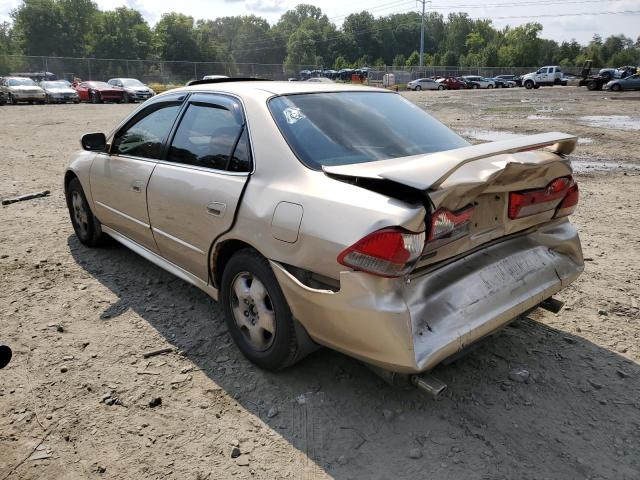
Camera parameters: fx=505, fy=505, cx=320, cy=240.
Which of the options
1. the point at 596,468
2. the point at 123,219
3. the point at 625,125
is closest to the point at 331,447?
the point at 596,468

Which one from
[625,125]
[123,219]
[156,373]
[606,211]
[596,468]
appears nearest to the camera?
[596,468]

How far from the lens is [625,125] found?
50.3ft

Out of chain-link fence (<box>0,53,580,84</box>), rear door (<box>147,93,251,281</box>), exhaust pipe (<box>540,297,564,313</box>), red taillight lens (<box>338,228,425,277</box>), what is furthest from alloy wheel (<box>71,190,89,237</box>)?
chain-link fence (<box>0,53,580,84</box>)

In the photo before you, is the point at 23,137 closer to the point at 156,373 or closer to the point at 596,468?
the point at 156,373

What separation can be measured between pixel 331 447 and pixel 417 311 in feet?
2.63

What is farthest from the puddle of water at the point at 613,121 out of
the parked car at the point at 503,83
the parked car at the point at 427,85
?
the parked car at the point at 503,83

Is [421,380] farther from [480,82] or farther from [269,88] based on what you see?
[480,82]

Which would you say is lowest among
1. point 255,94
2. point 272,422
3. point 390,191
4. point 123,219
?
point 272,422

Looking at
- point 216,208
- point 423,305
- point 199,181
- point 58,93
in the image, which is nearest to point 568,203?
point 423,305

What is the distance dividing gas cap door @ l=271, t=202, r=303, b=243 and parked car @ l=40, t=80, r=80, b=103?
31.9 m

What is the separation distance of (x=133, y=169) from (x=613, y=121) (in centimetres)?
1715

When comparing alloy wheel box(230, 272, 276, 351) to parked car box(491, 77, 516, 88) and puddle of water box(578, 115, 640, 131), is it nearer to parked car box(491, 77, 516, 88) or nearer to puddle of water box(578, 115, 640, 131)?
puddle of water box(578, 115, 640, 131)

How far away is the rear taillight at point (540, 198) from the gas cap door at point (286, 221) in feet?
3.77

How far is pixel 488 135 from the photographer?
495 inches
